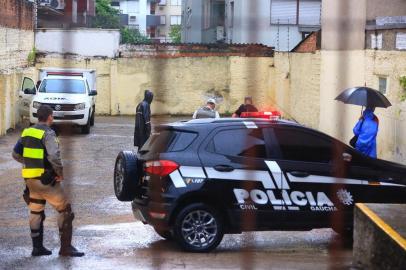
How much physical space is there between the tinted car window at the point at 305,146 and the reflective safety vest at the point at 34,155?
2.55 meters

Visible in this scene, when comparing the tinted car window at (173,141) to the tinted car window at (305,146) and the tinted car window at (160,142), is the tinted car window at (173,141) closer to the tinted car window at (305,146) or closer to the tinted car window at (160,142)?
the tinted car window at (160,142)

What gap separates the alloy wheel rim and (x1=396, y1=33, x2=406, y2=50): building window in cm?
611

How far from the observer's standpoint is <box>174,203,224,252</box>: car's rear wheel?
338 inches

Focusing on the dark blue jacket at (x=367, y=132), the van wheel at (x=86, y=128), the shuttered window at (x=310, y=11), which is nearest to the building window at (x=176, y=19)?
the shuttered window at (x=310, y=11)

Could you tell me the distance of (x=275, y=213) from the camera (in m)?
8.73

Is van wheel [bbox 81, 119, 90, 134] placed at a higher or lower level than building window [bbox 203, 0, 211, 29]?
lower

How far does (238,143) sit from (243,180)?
401 mm

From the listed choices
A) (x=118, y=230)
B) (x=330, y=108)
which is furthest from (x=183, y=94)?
(x=118, y=230)

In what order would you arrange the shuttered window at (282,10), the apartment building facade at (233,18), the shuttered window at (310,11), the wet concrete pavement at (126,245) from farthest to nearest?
the wet concrete pavement at (126,245) < the shuttered window at (310,11) < the shuttered window at (282,10) < the apartment building facade at (233,18)

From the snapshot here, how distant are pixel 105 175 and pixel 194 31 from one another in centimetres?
1123

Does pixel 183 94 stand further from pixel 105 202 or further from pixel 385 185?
pixel 385 185

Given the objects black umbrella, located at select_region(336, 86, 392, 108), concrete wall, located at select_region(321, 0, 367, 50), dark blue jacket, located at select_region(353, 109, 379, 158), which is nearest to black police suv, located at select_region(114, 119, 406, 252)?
dark blue jacket, located at select_region(353, 109, 379, 158)

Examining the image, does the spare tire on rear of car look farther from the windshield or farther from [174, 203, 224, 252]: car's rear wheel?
the windshield

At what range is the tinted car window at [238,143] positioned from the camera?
8656 mm
